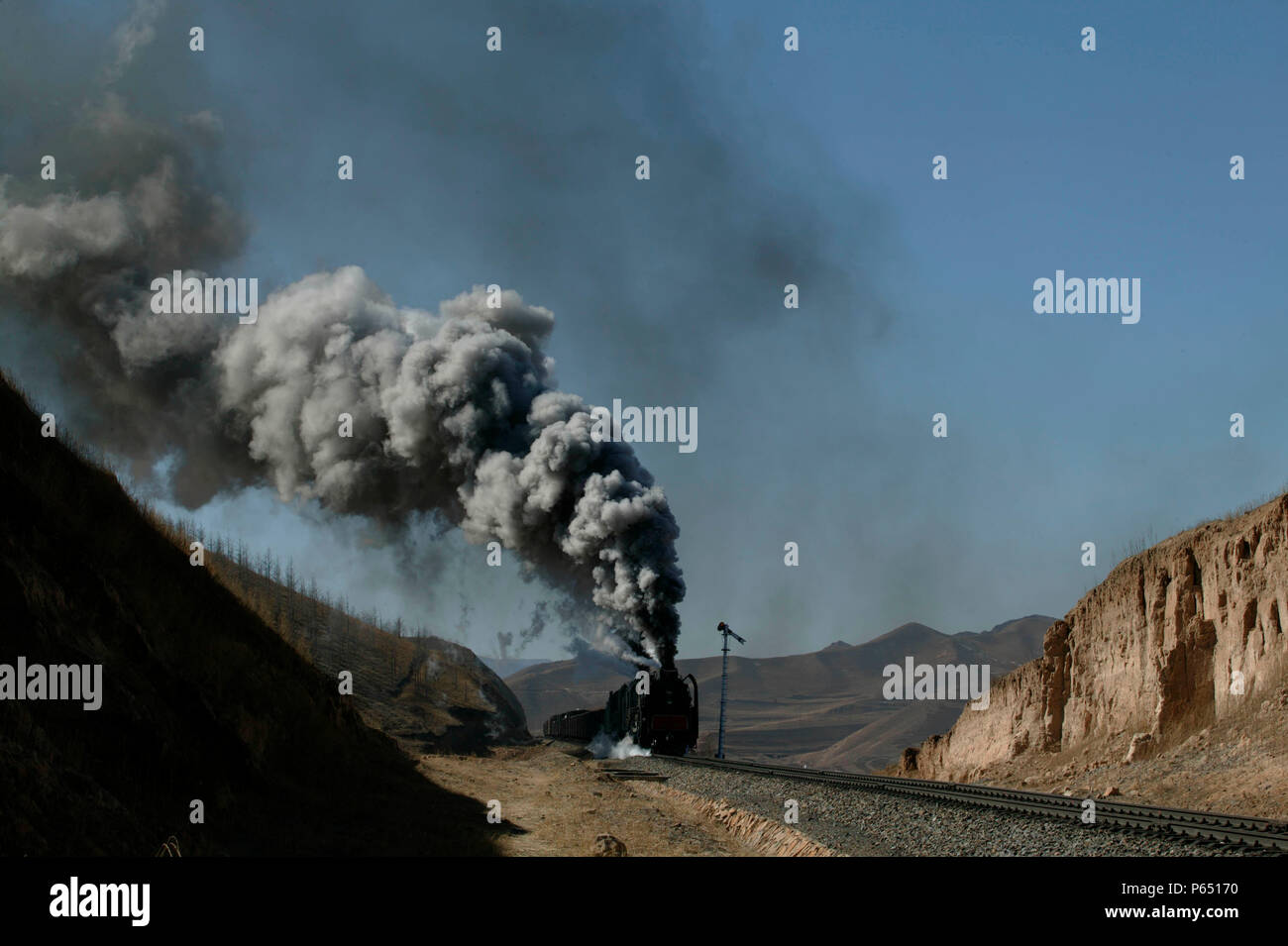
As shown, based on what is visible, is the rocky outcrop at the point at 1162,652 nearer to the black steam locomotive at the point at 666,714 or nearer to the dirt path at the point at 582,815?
the black steam locomotive at the point at 666,714

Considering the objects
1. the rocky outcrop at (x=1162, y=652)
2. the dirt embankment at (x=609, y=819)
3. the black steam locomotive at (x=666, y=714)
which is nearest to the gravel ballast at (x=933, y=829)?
the dirt embankment at (x=609, y=819)

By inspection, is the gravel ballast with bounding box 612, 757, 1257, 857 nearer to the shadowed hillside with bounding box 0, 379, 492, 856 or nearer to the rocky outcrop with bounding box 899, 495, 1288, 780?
the shadowed hillside with bounding box 0, 379, 492, 856

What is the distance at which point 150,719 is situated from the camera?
39.7 ft

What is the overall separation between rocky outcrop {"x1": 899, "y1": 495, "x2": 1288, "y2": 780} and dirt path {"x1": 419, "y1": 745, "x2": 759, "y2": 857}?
1553 cm

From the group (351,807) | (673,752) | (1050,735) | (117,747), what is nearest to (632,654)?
(673,752)

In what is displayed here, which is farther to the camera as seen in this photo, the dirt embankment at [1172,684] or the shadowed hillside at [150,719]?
the dirt embankment at [1172,684]

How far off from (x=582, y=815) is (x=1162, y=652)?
20.0m

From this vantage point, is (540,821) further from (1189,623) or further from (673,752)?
(1189,623)

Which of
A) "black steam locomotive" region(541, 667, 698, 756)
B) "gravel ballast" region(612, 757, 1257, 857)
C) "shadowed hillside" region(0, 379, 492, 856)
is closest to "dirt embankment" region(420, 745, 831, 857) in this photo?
"gravel ballast" region(612, 757, 1257, 857)

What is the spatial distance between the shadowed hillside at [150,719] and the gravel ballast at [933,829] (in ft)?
18.4

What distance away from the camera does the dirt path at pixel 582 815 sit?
15.7 m
